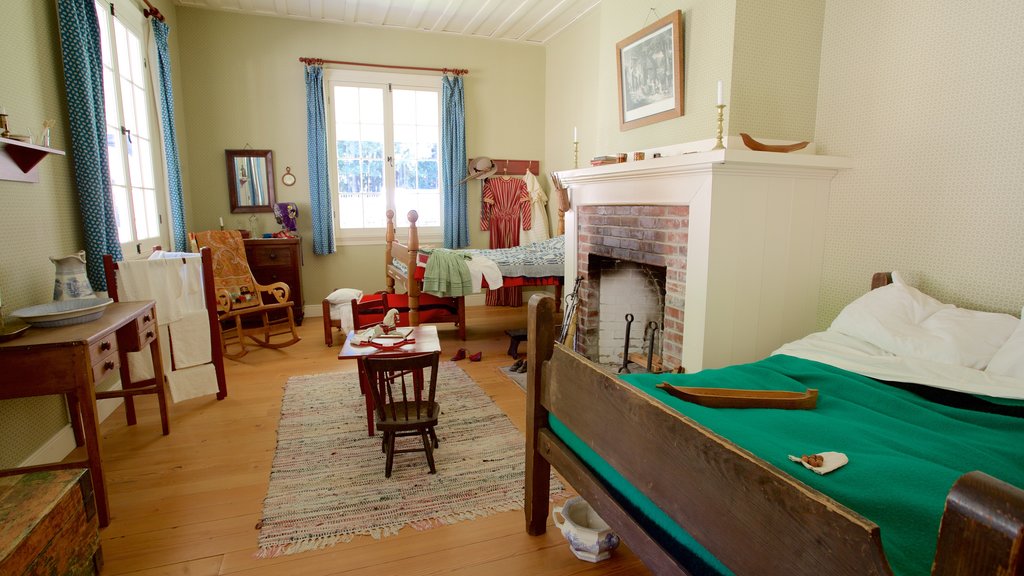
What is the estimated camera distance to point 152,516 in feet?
6.97

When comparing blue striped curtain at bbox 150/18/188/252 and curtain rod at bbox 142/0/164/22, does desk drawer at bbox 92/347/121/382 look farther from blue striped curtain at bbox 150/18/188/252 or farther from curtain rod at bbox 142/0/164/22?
curtain rod at bbox 142/0/164/22

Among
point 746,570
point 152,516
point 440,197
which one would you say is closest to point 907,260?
point 746,570

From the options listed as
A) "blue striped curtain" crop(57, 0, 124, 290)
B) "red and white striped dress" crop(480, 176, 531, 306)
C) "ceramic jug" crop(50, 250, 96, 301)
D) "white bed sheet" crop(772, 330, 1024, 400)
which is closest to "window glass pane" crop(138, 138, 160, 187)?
"blue striped curtain" crop(57, 0, 124, 290)

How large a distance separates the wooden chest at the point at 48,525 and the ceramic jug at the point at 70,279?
982mm

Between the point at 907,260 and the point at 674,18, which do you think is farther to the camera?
the point at 674,18

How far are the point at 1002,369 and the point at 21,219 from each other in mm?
3916

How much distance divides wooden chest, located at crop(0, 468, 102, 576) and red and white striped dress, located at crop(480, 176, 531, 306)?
15.0ft

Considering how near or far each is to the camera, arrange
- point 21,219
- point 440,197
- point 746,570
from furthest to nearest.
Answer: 1. point 440,197
2. point 21,219
3. point 746,570

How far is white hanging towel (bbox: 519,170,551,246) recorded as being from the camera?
6.11 meters

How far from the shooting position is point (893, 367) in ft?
6.13

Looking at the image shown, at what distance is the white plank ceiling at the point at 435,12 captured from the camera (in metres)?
4.90

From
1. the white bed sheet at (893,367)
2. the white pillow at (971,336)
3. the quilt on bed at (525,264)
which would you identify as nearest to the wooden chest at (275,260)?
the quilt on bed at (525,264)

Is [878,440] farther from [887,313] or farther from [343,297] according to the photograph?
[343,297]

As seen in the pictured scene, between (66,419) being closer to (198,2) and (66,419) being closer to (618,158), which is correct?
(618,158)
